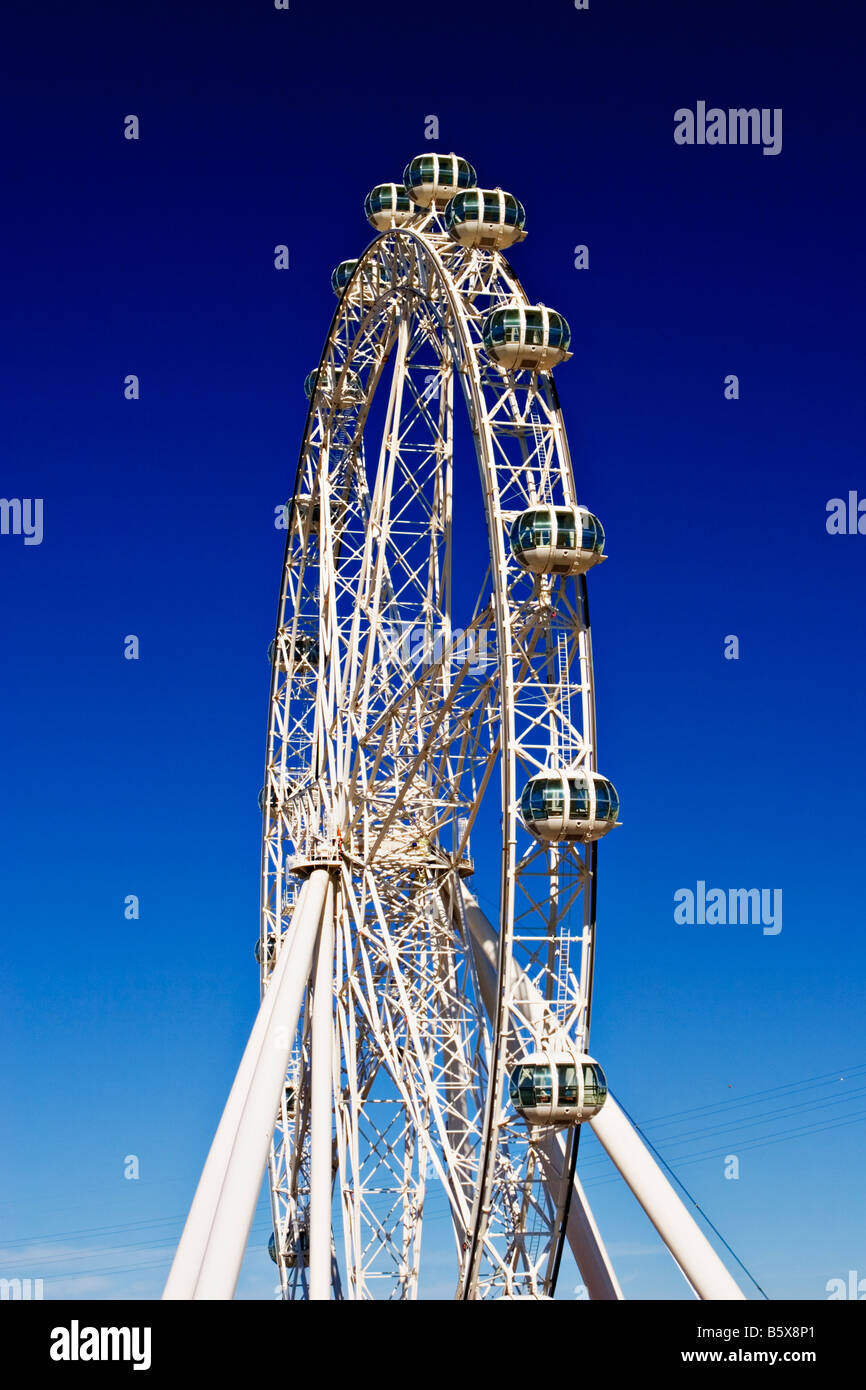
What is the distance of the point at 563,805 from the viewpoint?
42094mm

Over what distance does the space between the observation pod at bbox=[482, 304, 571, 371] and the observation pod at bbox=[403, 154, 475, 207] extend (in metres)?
8.15

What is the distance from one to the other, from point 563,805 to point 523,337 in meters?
11.6

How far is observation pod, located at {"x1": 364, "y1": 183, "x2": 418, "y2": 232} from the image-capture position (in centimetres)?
5762

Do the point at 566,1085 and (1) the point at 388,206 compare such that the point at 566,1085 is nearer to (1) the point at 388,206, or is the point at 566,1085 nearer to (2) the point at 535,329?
(2) the point at 535,329

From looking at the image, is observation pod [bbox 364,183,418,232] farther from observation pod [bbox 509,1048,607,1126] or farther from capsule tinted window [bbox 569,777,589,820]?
observation pod [bbox 509,1048,607,1126]

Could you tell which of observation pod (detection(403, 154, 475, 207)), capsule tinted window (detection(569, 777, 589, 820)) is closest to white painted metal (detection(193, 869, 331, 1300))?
capsule tinted window (detection(569, 777, 589, 820))

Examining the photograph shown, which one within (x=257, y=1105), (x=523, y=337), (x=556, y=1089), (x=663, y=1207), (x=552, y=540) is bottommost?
(x=663, y=1207)

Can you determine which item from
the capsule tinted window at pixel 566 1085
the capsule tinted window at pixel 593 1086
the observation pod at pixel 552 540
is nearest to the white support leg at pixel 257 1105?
the capsule tinted window at pixel 566 1085

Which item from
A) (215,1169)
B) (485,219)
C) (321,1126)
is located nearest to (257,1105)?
(215,1169)

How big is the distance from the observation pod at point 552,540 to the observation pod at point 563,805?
497 cm

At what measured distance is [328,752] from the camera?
55062 mm

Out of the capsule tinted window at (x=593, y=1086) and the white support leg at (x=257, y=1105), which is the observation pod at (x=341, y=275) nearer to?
the white support leg at (x=257, y=1105)
